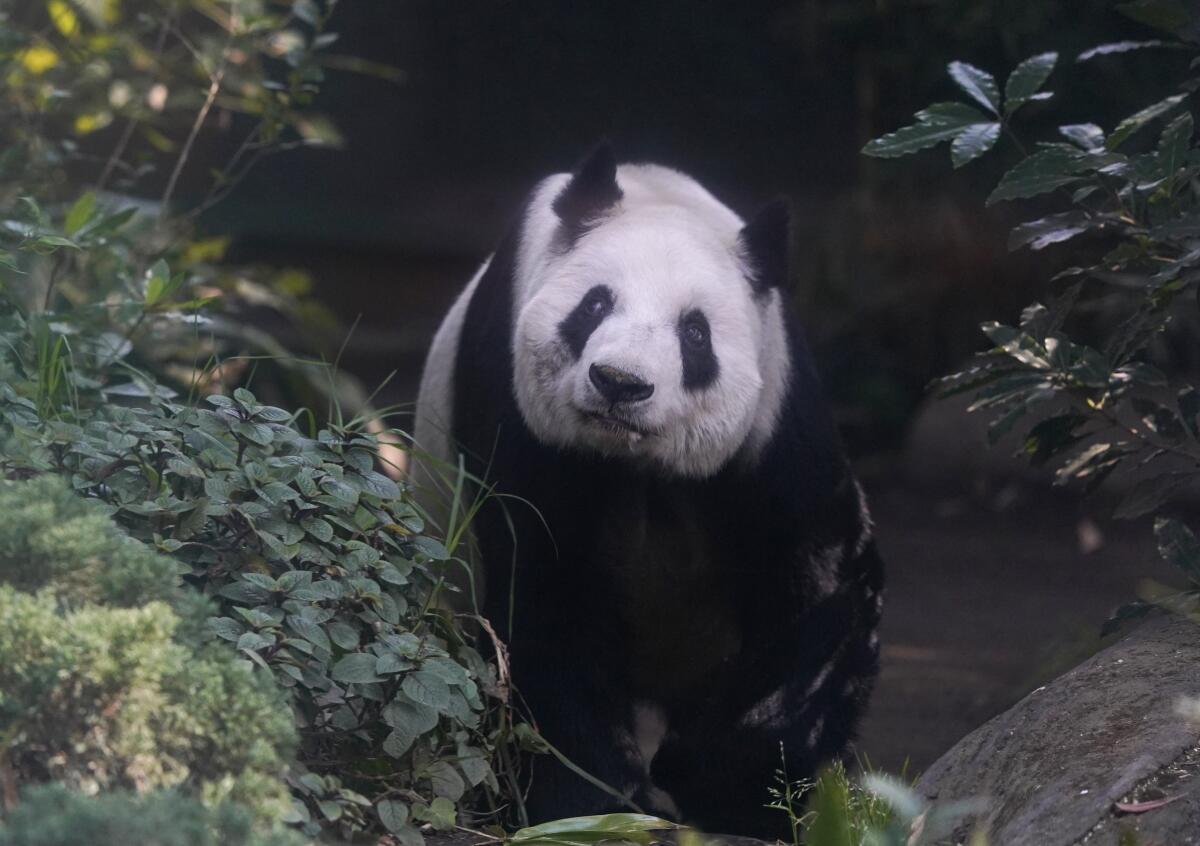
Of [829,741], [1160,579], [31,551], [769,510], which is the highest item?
[31,551]

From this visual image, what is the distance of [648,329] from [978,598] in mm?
4239

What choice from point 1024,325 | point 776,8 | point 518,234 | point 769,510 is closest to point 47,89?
point 518,234

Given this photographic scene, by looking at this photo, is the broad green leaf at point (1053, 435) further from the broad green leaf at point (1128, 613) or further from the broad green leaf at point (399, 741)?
the broad green leaf at point (399, 741)

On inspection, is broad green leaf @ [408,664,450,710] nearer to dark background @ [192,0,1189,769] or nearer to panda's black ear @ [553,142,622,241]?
panda's black ear @ [553,142,622,241]

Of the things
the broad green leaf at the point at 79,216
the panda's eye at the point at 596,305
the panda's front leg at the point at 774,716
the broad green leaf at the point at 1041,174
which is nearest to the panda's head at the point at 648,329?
the panda's eye at the point at 596,305

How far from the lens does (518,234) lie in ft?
13.5

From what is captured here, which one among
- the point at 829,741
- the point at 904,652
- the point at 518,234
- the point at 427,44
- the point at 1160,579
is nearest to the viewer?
the point at 829,741

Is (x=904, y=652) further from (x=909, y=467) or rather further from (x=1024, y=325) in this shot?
(x=909, y=467)

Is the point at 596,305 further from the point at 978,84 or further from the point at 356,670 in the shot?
the point at 356,670

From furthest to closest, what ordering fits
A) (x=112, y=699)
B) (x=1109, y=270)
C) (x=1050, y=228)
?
(x=1109, y=270) < (x=1050, y=228) < (x=112, y=699)

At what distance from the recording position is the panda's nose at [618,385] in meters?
3.28

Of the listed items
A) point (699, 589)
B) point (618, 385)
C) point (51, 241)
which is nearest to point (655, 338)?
point (618, 385)

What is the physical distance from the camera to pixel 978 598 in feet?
23.3

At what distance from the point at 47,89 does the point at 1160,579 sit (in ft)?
17.7
